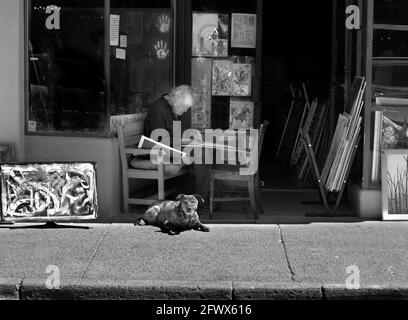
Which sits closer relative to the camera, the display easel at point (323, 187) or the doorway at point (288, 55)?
the display easel at point (323, 187)

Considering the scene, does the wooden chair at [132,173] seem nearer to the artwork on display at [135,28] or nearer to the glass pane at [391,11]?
the artwork on display at [135,28]

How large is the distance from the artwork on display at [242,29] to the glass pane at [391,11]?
178 cm

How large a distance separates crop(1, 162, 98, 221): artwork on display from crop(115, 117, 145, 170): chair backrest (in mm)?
657

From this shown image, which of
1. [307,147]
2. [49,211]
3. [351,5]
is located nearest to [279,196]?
[307,147]

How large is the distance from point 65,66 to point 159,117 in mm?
1147

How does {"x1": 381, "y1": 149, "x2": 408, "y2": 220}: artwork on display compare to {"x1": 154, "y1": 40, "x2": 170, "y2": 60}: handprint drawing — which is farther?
{"x1": 154, "y1": 40, "x2": 170, "y2": 60}: handprint drawing

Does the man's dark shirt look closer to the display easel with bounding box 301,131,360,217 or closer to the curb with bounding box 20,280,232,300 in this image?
the display easel with bounding box 301,131,360,217

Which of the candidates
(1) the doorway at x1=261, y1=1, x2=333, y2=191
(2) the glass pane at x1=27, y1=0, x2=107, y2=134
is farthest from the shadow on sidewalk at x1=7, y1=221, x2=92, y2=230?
(1) the doorway at x1=261, y1=1, x2=333, y2=191

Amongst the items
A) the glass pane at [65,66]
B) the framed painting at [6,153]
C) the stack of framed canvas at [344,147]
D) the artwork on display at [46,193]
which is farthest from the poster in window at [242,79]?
the framed painting at [6,153]

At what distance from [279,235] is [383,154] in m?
1.45

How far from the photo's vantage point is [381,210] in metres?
7.82

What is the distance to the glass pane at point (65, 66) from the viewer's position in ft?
26.5

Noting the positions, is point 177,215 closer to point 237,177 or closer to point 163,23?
point 237,177

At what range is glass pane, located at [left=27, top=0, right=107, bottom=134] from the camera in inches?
318
